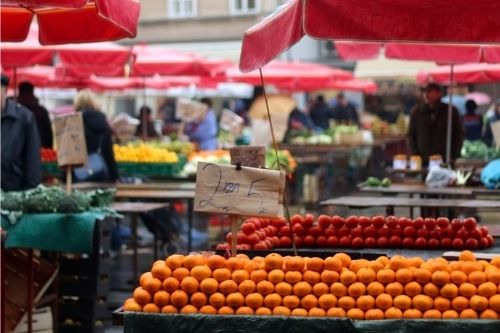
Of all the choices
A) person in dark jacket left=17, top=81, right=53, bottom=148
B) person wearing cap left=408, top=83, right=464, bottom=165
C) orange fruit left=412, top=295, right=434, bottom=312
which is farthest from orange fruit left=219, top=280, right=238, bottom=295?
person in dark jacket left=17, top=81, right=53, bottom=148

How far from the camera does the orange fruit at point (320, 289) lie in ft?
Answer: 19.3

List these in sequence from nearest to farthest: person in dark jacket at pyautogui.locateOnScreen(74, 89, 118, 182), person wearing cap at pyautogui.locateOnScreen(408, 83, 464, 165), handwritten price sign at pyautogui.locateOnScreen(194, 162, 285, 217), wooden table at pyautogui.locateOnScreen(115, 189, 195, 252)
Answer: handwritten price sign at pyautogui.locateOnScreen(194, 162, 285, 217)
wooden table at pyautogui.locateOnScreen(115, 189, 195, 252)
person in dark jacket at pyautogui.locateOnScreen(74, 89, 118, 182)
person wearing cap at pyautogui.locateOnScreen(408, 83, 464, 165)

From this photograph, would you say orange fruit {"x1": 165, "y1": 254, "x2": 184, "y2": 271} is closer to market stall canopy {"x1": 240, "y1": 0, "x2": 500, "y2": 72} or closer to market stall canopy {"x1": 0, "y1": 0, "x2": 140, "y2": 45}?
market stall canopy {"x1": 240, "y1": 0, "x2": 500, "y2": 72}

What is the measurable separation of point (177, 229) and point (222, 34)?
2937 centimetres

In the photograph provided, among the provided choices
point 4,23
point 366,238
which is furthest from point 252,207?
point 4,23

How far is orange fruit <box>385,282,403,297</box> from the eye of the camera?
586cm

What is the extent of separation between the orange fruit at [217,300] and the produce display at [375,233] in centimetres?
211

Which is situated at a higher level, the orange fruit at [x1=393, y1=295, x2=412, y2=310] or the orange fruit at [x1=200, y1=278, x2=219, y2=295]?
the orange fruit at [x1=200, y1=278, x2=219, y2=295]

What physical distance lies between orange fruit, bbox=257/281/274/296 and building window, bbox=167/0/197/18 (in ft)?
131

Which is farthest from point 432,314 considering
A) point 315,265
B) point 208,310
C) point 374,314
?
point 208,310

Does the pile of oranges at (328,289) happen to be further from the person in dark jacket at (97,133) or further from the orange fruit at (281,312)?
the person in dark jacket at (97,133)

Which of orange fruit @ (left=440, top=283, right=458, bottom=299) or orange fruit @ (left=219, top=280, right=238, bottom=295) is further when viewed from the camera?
orange fruit @ (left=219, top=280, right=238, bottom=295)

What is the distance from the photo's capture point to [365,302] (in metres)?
5.83

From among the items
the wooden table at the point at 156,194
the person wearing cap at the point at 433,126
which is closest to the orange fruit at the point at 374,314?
the wooden table at the point at 156,194
